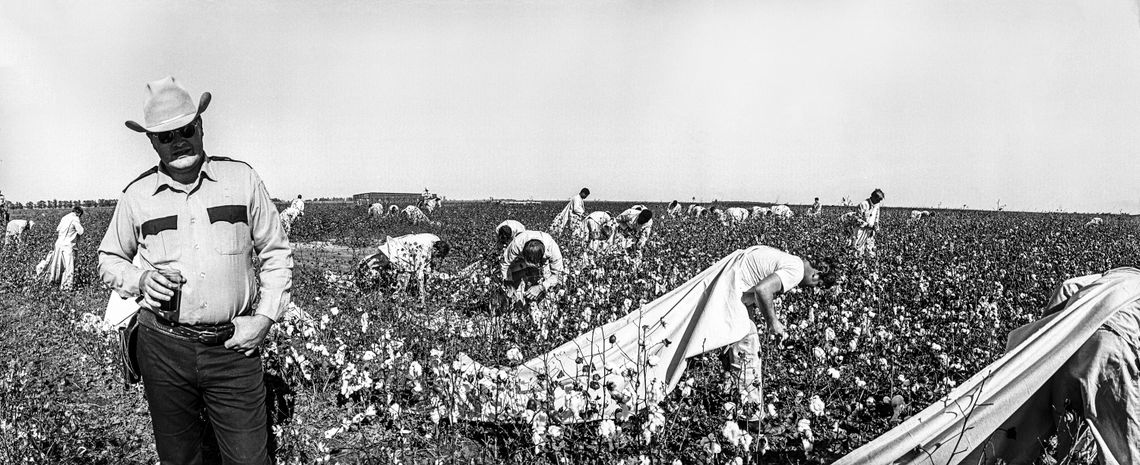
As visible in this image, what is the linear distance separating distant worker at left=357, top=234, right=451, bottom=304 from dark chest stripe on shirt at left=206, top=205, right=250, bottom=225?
3.95m

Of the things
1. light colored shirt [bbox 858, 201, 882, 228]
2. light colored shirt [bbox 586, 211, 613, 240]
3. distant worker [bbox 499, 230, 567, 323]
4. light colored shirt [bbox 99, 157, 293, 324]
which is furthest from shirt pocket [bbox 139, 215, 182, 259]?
light colored shirt [bbox 858, 201, 882, 228]

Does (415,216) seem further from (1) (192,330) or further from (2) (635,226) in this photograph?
(1) (192,330)

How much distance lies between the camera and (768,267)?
4.35 meters

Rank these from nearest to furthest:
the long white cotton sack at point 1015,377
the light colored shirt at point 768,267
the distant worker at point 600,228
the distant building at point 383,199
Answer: the long white cotton sack at point 1015,377, the light colored shirt at point 768,267, the distant worker at point 600,228, the distant building at point 383,199

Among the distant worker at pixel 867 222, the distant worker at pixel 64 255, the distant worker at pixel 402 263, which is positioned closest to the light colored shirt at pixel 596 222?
the distant worker at pixel 402 263

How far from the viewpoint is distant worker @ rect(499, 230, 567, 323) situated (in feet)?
19.0

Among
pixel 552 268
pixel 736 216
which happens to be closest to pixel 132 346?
pixel 552 268

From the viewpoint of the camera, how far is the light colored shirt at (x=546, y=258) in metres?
5.95

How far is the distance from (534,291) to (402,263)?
1775 millimetres

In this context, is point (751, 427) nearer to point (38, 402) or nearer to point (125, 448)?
point (125, 448)

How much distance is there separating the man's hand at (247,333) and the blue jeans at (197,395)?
6 centimetres

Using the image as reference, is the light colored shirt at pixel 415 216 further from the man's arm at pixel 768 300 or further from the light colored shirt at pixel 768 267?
the man's arm at pixel 768 300

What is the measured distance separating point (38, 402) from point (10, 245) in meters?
13.4

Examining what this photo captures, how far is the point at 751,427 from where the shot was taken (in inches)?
156
